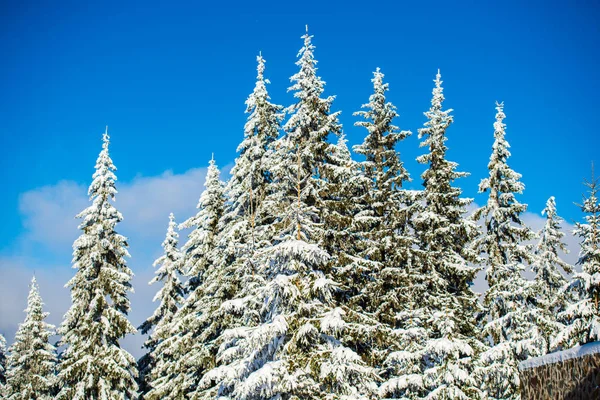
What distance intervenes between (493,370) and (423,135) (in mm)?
11899

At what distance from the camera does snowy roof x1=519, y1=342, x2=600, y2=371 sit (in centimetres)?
746

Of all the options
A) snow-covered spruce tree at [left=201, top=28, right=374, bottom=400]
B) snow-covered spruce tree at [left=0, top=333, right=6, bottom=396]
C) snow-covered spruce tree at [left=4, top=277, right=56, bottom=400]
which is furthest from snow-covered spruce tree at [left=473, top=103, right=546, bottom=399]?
snow-covered spruce tree at [left=0, top=333, right=6, bottom=396]

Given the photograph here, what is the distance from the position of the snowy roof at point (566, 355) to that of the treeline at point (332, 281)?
24.3ft

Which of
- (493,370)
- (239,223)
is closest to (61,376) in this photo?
(239,223)

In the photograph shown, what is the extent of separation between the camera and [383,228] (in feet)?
79.8

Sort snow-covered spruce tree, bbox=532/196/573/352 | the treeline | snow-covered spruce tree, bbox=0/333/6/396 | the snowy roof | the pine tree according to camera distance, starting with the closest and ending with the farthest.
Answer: the snowy roof, the treeline, the pine tree, snow-covered spruce tree, bbox=532/196/573/352, snow-covered spruce tree, bbox=0/333/6/396

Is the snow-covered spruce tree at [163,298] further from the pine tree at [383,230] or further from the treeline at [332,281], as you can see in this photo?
the pine tree at [383,230]

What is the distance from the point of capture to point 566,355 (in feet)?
25.5

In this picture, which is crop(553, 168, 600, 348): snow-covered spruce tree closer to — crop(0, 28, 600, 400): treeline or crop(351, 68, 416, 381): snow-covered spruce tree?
crop(0, 28, 600, 400): treeline

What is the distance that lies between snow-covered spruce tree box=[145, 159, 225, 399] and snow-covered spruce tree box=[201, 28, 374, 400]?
181 inches

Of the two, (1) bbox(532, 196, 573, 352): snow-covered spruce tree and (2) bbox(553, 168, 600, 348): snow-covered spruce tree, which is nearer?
(2) bbox(553, 168, 600, 348): snow-covered spruce tree

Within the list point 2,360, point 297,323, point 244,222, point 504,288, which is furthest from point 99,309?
point 2,360

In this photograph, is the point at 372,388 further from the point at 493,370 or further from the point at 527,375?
the point at 527,375

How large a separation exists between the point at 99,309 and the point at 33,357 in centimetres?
1510
